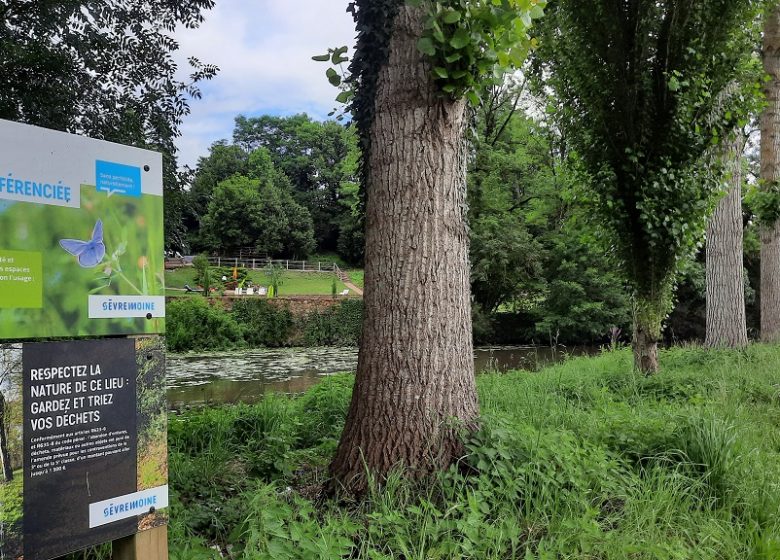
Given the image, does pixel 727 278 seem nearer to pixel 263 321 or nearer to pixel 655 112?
pixel 655 112

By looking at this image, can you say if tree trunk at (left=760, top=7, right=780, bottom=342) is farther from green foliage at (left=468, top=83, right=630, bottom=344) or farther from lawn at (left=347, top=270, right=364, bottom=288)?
lawn at (left=347, top=270, right=364, bottom=288)

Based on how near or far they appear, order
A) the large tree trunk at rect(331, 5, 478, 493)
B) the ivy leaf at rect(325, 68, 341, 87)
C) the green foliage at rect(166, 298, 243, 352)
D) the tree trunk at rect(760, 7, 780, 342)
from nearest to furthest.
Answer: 1. the large tree trunk at rect(331, 5, 478, 493)
2. the ivy leaf at rect(325, 68, 341, 87)
3. the tree trunk at rect(760, 7, 780, 342)
4. the green foliage at rect(166, 298, 243, 352)

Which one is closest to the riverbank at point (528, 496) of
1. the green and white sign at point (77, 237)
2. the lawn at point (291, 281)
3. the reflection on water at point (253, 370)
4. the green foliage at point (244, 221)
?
the green and white sign at point (77, 237)

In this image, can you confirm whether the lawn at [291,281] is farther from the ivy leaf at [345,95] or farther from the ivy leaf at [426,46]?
the ivy leaf at [426,46]

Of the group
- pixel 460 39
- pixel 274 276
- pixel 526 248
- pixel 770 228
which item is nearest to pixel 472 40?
pixel 460 39

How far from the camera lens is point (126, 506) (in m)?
1.93

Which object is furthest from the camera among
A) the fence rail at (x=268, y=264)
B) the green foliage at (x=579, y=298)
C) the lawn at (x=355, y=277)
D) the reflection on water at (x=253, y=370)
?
the lawn at (x=355, y=277)

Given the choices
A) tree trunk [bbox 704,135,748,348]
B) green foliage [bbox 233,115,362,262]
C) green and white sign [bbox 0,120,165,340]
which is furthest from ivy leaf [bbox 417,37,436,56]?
green foliage [bbox 233,115,362,262]

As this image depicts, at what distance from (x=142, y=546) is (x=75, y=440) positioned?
0.47 metres

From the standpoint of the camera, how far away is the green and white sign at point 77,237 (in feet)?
5.68

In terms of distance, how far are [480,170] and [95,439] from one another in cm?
2092

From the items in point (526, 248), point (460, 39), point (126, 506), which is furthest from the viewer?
point (526, 248)

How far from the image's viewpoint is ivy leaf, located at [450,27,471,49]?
2.83 meters

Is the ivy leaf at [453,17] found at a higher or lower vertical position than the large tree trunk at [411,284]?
higher
